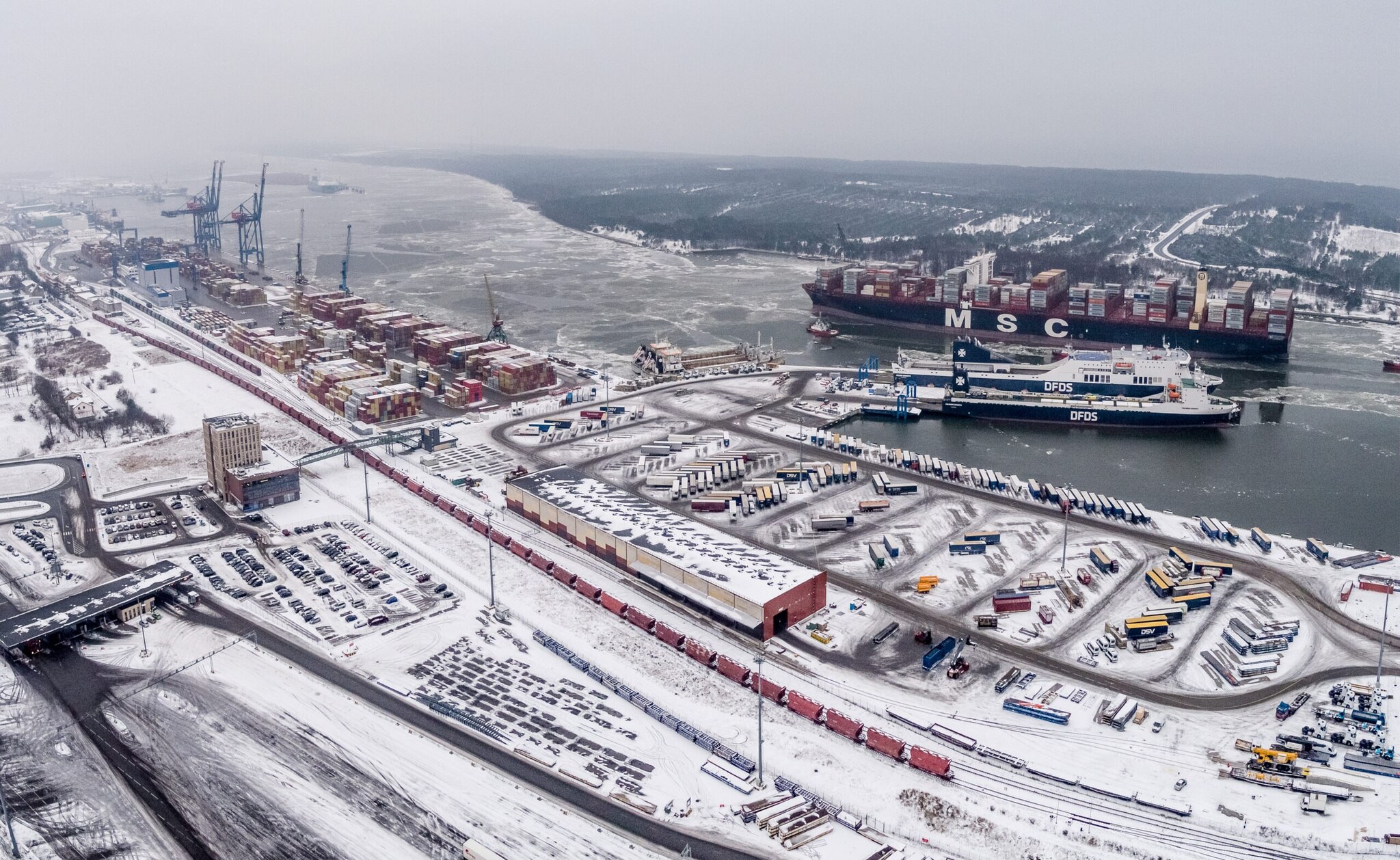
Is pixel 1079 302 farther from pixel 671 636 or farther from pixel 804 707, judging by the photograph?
pixel 804 707

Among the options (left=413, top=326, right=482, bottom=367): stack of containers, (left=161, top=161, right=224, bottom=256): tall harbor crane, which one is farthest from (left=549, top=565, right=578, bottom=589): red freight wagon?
(left=161, top=161, right=224, bottom=256): tall harbor crane

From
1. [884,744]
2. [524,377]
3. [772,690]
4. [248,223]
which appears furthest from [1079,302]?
[248,223]

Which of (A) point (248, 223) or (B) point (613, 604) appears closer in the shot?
(B) point (613, 604)

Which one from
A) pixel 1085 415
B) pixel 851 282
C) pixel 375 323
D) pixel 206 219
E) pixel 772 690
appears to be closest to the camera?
pixel 772 690

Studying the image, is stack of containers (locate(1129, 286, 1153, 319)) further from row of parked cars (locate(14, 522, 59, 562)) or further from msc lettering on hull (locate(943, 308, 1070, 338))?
row of parked cars (locate(14, 522, 59, 562))

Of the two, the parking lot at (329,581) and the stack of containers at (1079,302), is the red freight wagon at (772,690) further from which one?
the stack of containers at (1079,302)
